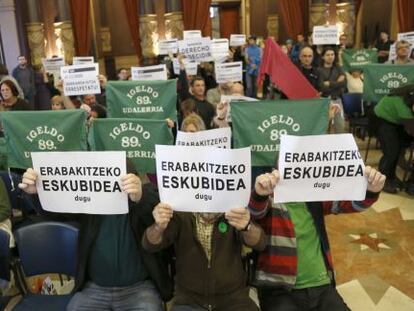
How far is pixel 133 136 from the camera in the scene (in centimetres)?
427

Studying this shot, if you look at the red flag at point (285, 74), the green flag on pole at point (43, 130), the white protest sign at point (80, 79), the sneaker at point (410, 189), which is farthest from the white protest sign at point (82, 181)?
the sneaker at point (410, 189)

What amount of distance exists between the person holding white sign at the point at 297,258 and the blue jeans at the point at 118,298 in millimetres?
646

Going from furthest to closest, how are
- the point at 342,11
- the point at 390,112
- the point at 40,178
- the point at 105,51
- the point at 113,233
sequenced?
the point at 105,51
the point at 342,11
the point at 390,112
the point at 113,233
the point at 40,178

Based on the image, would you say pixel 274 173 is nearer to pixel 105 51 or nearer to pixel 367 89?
pixel 367 89

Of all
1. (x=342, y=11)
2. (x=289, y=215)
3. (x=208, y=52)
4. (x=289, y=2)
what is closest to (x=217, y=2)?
(x=289, y=2)

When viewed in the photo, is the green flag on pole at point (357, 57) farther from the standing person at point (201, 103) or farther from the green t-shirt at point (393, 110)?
the standing person at point (201, 103)

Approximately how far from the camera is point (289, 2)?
1388 cm

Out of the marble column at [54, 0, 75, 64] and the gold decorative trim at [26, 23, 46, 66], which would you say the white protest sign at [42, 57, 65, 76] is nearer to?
the gold decorative trim at [26, 23, 46, 66]

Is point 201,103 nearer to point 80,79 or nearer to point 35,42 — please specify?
point 80,79

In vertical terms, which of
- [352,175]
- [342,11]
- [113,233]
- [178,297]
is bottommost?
[178,297]

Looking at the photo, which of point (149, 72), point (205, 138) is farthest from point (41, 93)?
point (205, 138)

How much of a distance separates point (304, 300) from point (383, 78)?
4.65 metres

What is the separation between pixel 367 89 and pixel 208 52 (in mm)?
2887

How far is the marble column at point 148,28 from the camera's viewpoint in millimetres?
12812
